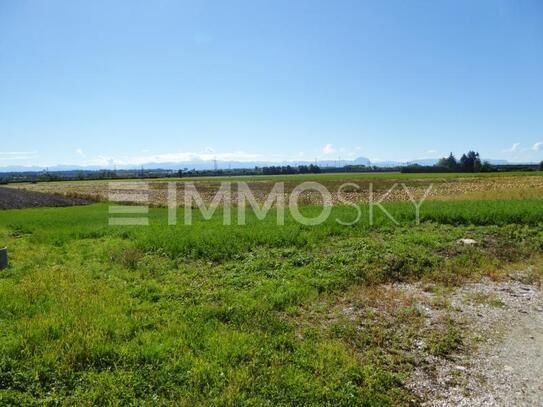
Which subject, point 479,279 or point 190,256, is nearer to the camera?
point 479,279

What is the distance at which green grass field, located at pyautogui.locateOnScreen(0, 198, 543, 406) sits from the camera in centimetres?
477

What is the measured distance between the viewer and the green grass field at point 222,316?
4766 mm

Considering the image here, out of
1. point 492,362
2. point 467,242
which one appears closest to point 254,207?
point 467,242

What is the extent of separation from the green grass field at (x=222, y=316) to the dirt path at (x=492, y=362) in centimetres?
37

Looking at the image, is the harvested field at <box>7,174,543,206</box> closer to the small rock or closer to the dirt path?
the small rock

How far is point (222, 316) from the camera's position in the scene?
7102mm

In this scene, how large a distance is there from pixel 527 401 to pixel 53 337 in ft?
23.3

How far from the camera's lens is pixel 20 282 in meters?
9.27

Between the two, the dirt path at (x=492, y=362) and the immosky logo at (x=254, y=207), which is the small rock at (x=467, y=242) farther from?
the dirt path at (x=492, y=362)

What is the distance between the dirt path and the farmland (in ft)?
0.63

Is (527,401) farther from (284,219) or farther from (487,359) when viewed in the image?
(284,219)

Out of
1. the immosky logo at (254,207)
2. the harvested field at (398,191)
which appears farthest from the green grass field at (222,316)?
the harvested field at (398,191)

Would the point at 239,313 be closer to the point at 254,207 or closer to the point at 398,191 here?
the point at 254,207

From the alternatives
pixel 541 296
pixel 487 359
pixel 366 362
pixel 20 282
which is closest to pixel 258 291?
pixel 366 362
